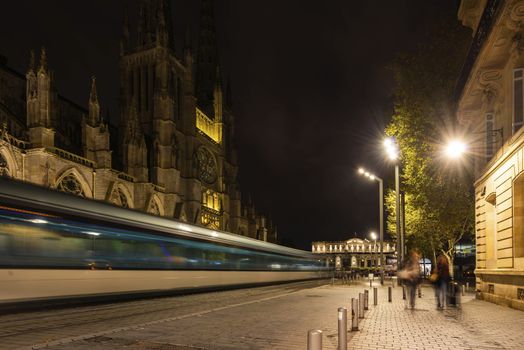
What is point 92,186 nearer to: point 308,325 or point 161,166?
point 161,166

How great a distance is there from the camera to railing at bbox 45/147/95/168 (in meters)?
35.7

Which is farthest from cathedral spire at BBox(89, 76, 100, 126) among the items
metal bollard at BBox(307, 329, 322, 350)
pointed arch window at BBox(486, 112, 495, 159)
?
metal bollard at BBox(307, 329, 322, 350)

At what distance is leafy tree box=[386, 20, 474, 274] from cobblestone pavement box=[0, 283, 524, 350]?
1070 centimetres

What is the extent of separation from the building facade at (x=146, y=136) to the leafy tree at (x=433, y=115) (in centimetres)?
2240

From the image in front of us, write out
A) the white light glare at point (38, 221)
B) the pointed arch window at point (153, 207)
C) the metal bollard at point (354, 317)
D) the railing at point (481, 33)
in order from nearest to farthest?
the metal bollard at point (354, 317), the white light glare at point (38, 221), the railing at point (481, 33), the pointed arch window at point (153, 207)

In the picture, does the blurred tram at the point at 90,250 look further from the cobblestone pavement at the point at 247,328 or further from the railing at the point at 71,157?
the railing at the point at 71,157

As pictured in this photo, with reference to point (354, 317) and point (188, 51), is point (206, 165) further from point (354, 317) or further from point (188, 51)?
point (354, 317)

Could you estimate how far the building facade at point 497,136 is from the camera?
12875 mm

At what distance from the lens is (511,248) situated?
13.8 meters

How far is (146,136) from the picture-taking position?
57.6 m

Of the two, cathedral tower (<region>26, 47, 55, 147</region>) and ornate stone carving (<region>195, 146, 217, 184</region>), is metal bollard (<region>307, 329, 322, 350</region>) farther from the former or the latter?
ornate stone carving (<region>195, 146, 217, 184</region>)

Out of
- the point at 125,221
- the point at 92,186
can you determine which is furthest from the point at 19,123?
the point at 125,221

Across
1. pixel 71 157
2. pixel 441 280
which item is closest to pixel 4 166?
pixel 71 157

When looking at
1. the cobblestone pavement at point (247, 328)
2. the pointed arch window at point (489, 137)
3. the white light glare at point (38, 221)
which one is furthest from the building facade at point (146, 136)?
the pointed arch window at point (489, 137)
